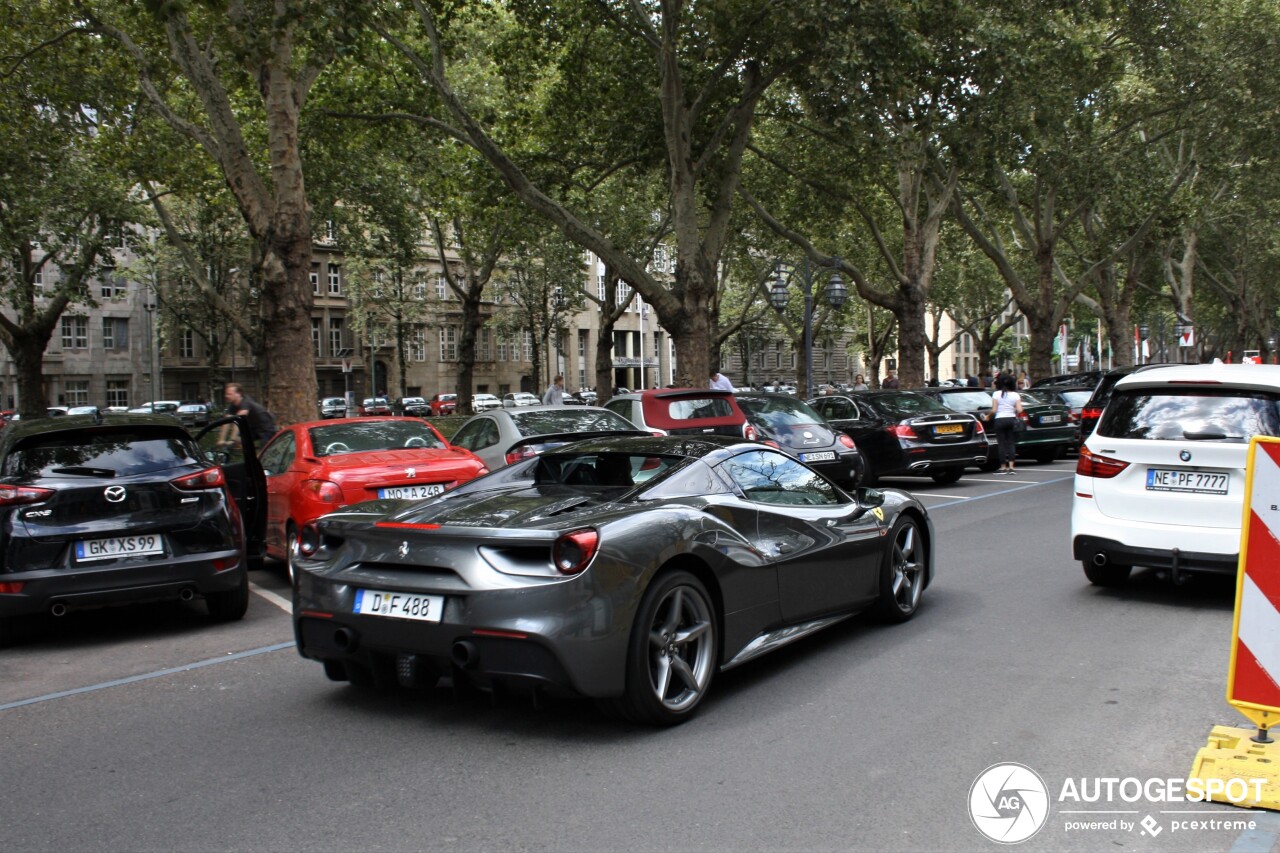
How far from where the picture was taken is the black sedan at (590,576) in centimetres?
464

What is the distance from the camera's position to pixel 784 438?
49.7 feet

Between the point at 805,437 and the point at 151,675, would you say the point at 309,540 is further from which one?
the point at 805,437

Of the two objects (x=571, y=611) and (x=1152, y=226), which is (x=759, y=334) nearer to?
(x=1152, y=226)

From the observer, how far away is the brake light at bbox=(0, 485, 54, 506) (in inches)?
276

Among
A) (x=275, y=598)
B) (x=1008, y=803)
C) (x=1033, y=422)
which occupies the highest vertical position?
(x=1033, y=422)

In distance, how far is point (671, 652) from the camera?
5020 millimetres

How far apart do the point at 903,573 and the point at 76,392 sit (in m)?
61.0

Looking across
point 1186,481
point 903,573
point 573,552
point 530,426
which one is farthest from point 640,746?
point 530,426

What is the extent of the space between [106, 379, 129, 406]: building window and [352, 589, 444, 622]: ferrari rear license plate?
61205mm

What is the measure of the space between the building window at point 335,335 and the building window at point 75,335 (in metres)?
13.4

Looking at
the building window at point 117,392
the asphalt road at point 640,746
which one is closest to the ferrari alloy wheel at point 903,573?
the asphalt road at point 640,746

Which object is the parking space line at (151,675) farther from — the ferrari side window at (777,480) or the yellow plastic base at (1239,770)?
the yellow plastic base at (1239,770)

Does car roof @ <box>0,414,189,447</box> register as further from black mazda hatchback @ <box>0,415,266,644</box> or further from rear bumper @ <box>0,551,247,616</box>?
rear bumper @ <box>0,551,247,616</box>

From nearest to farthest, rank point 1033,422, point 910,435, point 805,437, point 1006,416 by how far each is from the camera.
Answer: point 805,437 → point 910,435 → point 1006,416 → point 1033,422
